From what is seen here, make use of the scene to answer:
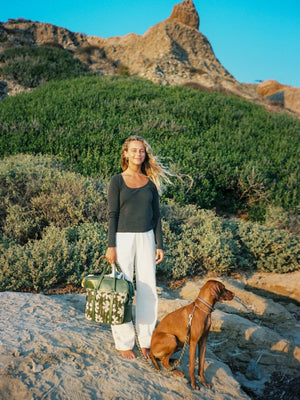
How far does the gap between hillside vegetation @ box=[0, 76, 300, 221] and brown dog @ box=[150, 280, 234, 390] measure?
165 inches

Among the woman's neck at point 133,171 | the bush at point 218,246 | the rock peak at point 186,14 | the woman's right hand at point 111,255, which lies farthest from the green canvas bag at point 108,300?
the rock peak at point 186,14

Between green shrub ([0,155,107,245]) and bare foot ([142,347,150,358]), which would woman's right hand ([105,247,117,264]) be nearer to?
bare foot ([142,347,150,358])

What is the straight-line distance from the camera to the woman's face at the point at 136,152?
3.60 metres

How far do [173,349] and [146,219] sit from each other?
4.01 ft

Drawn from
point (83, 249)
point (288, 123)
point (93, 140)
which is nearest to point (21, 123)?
point (93, 140)

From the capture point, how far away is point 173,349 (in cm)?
307

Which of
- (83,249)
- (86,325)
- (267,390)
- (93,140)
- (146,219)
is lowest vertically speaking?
(267,390)

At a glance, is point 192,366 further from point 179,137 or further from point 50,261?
point 179,137

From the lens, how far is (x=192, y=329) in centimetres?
297

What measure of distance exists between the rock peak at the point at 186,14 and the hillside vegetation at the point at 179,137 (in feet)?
67.8

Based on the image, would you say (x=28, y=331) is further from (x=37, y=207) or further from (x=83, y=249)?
(x=37, y=207)

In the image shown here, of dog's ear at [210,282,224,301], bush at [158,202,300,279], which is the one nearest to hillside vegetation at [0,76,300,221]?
bush at [158,202,300,279]

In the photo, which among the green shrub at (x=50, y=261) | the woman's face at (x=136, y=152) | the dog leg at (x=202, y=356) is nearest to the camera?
the dog leg at (x=202, y=356)

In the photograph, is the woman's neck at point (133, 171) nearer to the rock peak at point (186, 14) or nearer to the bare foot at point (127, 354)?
the bare foot at point (127, 354)
